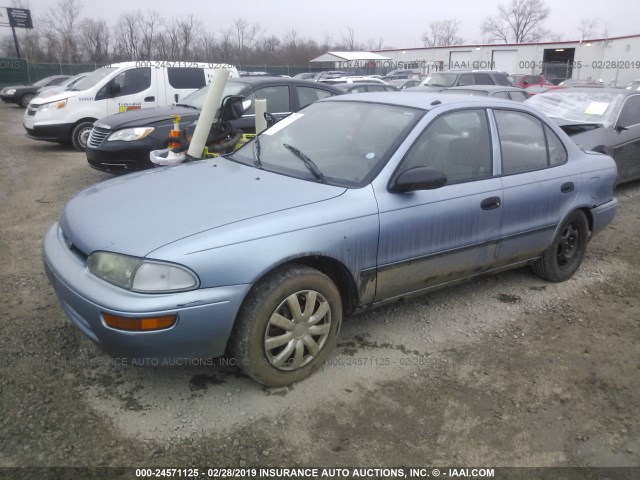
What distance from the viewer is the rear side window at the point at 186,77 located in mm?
10523

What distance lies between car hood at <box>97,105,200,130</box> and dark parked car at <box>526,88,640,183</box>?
5.30 meters

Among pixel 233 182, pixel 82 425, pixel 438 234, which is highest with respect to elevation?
pixel 233 182

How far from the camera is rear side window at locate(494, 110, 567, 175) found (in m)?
3.92

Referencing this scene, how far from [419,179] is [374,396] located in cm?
129

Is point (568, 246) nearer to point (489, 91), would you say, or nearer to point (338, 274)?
point (338, 274)

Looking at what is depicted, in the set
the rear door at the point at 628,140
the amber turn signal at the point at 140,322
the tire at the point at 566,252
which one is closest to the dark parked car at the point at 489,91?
the rear door at the point at 628,140

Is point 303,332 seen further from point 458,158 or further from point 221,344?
point 458,158

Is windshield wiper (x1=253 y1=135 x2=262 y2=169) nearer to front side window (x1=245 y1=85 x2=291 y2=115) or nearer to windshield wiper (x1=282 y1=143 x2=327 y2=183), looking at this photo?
windshield wiper (x1=282 y1=143 x2=327 y2=183)

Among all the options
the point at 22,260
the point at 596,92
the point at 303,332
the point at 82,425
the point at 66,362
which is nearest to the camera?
the point at 82,425

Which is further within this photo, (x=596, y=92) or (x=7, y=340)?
(x=596, y=92)

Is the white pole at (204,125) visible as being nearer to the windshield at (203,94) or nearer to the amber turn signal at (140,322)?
the windshield at (203,94)

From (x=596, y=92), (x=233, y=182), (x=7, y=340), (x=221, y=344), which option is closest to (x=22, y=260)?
(x=7, y=340)

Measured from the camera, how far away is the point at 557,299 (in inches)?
173

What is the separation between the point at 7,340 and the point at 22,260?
5.11ft
